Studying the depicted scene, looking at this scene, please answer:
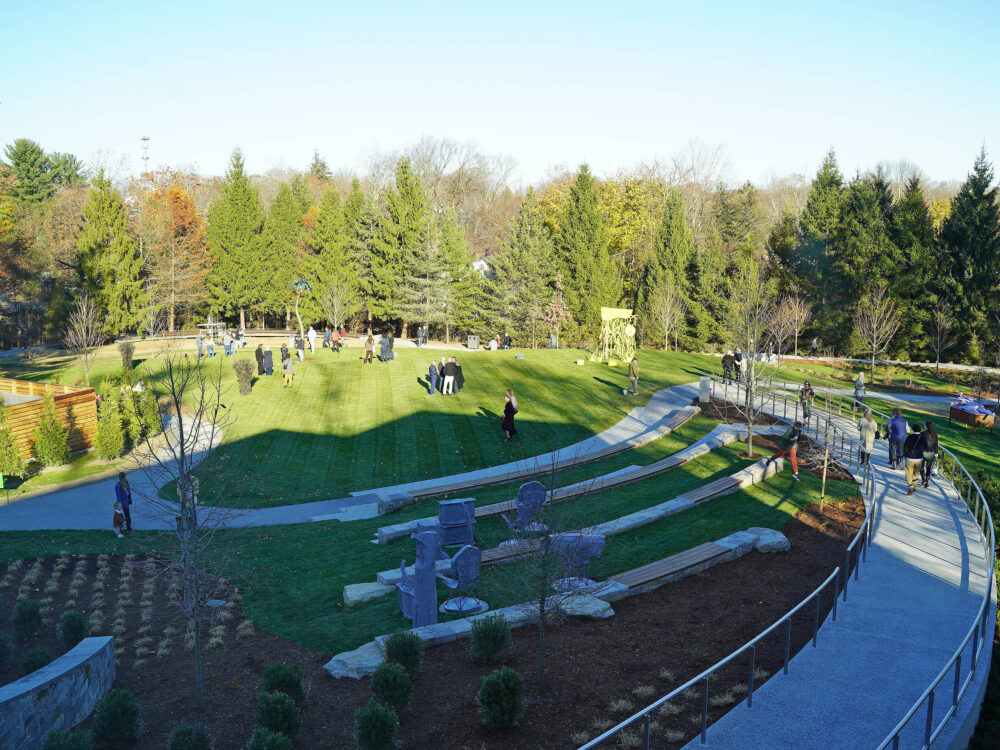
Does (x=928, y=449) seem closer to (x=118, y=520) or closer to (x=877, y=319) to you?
(x=118, y=520)

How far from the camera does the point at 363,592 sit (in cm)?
1138

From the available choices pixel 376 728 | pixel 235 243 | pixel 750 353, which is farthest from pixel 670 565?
pixel 235 243

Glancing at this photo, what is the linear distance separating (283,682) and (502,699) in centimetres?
242

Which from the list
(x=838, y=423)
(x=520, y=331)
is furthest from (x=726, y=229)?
(x=838, y=423)

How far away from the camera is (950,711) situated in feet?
24.1

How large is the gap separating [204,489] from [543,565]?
44.6 feet

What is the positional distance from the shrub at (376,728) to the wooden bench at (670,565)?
4955 millimetres

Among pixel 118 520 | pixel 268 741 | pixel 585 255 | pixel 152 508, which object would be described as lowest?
pixel 152 508

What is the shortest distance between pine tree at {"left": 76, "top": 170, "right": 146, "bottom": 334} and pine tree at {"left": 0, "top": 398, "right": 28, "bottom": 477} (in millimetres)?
26916

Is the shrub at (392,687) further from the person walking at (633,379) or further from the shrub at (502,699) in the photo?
the person walking at (633,379)

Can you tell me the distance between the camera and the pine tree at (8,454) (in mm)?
20156

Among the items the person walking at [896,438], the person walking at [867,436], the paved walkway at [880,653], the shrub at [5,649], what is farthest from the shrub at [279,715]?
the person walking at [896,438]

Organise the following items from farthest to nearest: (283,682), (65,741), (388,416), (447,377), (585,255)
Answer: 1. (585,255)
2. (447,377)
3. (388,416)
4. (283,682)
5. (65,741)

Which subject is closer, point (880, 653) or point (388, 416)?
point (880, 653)
